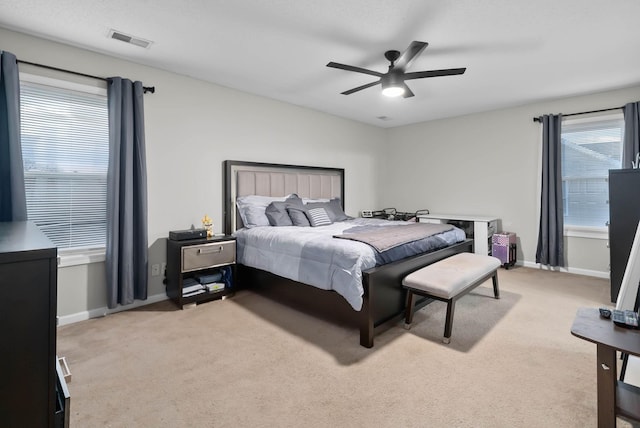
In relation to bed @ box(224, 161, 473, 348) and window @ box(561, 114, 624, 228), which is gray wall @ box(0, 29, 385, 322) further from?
window @ box(561, 114, 624, 228)

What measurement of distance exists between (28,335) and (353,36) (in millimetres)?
2804

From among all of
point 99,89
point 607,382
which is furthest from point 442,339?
point 99,89

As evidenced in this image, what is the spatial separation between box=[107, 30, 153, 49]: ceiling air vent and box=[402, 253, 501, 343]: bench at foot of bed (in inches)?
122

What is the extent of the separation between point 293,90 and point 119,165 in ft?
7.35

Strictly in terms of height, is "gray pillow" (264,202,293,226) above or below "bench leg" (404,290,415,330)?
above

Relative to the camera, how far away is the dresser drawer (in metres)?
3.19

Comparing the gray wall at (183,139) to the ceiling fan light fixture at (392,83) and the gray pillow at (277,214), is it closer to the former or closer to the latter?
the gray pillow at (277,214)

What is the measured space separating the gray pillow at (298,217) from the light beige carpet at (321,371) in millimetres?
1180

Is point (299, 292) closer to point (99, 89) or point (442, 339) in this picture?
point (442, 339)

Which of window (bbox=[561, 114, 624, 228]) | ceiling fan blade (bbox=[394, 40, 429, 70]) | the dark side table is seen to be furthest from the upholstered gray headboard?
the dark side table

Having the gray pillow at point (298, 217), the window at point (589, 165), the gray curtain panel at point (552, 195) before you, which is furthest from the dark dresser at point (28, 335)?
the window at point (589, 165)

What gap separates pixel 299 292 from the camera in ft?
9.87

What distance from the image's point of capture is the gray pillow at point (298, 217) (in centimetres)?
395

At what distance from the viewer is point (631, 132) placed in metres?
3.86
